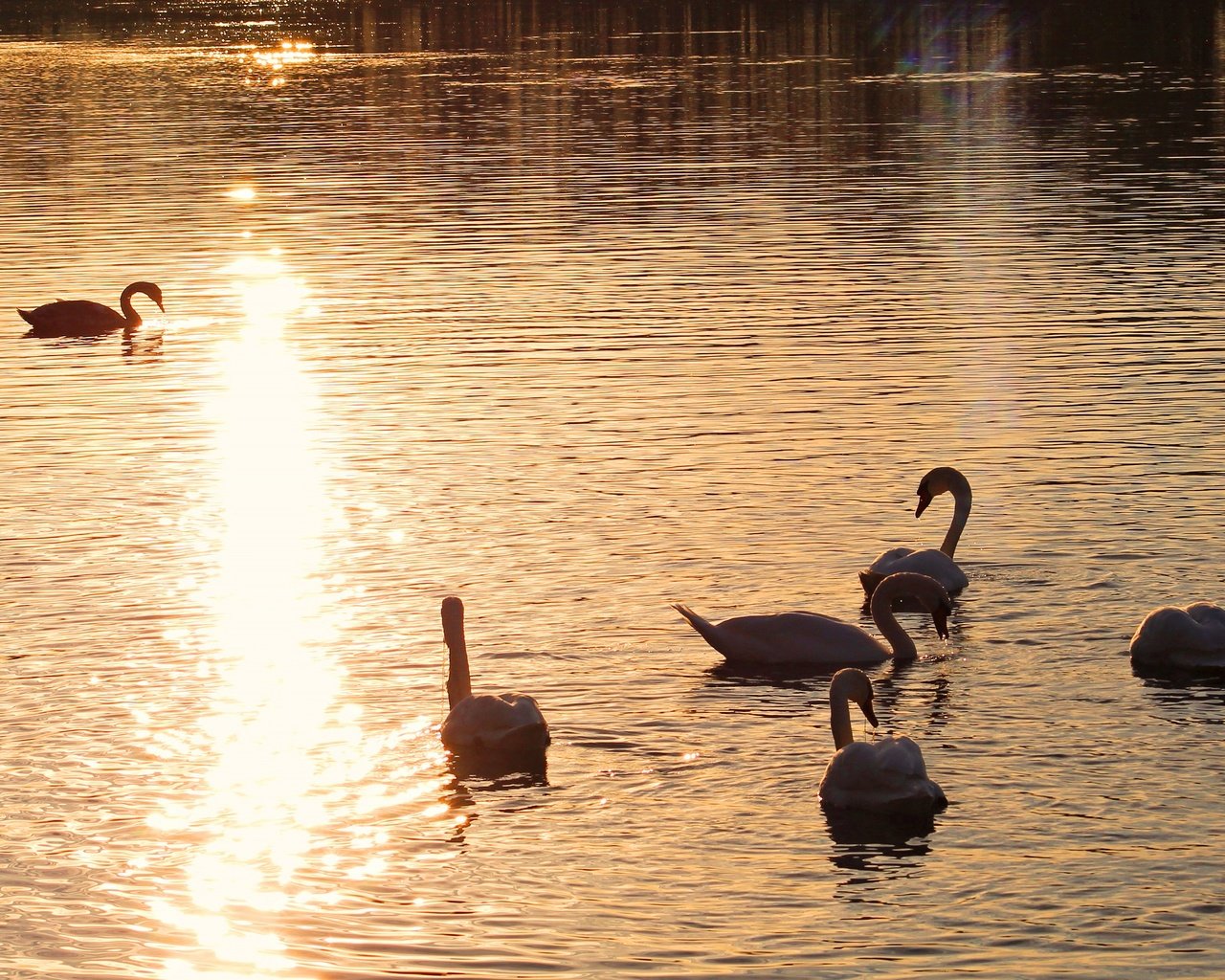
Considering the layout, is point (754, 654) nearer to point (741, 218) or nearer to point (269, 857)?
point (269, 857)

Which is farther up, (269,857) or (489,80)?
(489,80)

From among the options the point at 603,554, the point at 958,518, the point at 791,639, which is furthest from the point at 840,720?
the point at 603,554

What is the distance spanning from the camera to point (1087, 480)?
22234mm

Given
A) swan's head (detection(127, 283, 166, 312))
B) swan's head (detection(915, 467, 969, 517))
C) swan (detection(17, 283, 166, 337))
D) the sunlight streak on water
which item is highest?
swan's head (detection(127, 283, 166, 312))

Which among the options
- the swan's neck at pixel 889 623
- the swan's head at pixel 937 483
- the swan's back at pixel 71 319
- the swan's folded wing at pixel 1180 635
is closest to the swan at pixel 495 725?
the swan's neck at pixel 889 623

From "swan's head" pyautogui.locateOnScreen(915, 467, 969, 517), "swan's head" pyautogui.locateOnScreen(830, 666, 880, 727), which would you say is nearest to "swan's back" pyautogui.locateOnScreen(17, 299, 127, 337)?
"swan's head" pyautogui.locateOnScreen(915, 467, 969, 517)

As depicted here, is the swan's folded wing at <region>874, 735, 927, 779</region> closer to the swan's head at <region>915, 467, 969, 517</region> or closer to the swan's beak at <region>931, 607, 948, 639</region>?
the swan's beak at <region>931, 607, 948, 639</region>

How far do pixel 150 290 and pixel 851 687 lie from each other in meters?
23.4

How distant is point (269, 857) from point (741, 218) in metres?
31.4

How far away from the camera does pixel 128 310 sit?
34.7m

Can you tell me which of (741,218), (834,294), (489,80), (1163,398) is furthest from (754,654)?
(489,80)

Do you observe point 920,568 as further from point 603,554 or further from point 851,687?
point 851,687

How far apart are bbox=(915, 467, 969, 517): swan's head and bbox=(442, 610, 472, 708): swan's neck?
5889 millimetres

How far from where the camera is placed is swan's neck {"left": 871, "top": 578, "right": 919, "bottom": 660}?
16750mm
